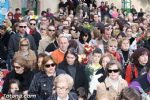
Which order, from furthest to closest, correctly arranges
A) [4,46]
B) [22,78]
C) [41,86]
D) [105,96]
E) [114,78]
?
1. [4,46]
2. [22,78]
3. [114,78]
4. [41,86]
5. [105,96]

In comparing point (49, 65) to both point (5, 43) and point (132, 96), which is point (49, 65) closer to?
point (132, 96)

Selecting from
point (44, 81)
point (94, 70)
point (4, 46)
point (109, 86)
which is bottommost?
point (4, 46)

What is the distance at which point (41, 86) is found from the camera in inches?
289

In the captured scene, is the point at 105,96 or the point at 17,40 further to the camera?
the point at 17,40

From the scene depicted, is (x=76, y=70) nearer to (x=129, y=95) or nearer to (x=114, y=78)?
(x=114, y=78)

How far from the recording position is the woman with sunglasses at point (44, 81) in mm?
7273

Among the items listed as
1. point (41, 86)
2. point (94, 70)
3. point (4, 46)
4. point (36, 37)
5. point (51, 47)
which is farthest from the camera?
point (4, 46)

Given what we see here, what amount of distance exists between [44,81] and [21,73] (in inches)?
34.0

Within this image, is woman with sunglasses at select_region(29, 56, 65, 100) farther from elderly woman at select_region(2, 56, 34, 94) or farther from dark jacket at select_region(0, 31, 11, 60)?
dark jacket at select_region(0, 31, 11, 60)

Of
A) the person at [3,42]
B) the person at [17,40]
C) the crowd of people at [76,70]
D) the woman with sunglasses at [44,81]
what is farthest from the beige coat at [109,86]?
the person at [3,42]

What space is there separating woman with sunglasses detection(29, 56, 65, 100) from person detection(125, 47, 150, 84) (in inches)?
62.7

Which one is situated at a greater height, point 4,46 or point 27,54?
point 27,54

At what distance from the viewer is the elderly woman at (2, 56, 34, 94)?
796 cm

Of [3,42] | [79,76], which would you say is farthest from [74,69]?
[3,42]
